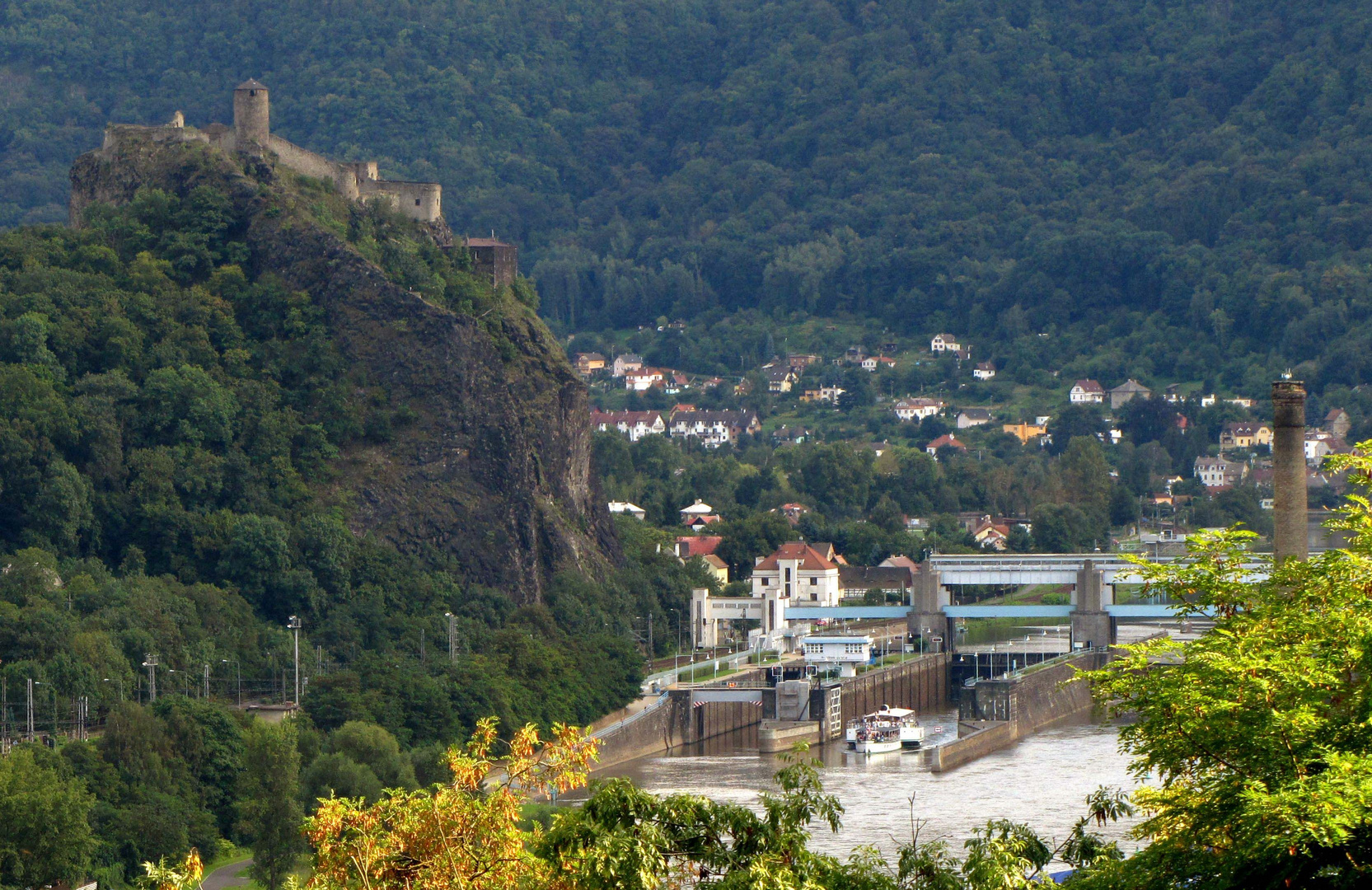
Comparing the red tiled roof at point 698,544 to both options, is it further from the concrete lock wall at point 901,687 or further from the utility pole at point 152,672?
the utility pole at point 152,672

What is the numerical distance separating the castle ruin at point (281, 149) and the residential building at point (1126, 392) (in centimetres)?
8794

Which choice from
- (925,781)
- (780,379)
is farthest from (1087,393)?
(925,781)

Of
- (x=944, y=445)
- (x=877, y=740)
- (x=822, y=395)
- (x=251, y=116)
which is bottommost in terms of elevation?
(x=877, y=740)

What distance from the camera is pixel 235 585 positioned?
73.4 meters

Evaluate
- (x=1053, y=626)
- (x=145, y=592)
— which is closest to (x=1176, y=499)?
(x=1053, y=626)

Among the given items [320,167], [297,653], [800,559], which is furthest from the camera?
[800,559]

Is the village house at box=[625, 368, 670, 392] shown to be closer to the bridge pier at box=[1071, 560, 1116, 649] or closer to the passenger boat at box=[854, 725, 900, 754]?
the bridge pier at box=[1071, 560, 1116, 649]

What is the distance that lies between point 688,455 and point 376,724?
86.3m

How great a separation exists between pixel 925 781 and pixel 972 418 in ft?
353

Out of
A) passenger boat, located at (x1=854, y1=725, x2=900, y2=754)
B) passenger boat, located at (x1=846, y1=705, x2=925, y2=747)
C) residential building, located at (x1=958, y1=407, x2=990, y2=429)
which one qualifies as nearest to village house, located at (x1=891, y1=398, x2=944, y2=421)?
residential building, located at (x1=958, y1=407, x2=990, y2=429)

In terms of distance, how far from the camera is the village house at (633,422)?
545 ft

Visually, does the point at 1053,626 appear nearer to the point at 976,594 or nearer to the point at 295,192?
the point at 976,594

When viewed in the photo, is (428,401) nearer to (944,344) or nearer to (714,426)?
(714,426)

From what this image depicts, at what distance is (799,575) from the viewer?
9588cm
